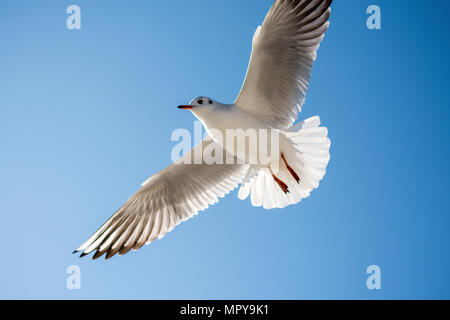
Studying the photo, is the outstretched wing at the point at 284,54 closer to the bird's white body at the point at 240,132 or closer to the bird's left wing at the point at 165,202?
the bird's white body at the point at 240,132

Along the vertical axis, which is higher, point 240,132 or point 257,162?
point 240,132

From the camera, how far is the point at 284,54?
4039 millimetres

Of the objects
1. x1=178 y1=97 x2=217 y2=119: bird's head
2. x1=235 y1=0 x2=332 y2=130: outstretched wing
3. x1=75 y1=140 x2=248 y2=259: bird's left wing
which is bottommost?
x1=75 y1=140 x2=248 y2=259: bird's left wing

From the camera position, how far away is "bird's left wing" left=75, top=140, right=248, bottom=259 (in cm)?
439

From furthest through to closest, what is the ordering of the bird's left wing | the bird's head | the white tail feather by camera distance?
the bird's left wing, the white tail feather, the bird's head

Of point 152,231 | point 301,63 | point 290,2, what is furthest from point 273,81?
point 152,231

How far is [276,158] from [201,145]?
71 cm

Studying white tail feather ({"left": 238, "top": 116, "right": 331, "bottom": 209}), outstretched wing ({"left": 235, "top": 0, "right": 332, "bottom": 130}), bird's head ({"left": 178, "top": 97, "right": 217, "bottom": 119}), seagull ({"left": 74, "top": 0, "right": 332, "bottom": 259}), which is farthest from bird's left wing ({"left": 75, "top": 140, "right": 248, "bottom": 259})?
outstretched wing ({"left": 235, "top": 0, "right": 332, "bottom": 130})

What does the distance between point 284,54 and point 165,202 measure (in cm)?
178

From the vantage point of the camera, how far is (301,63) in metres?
4.11

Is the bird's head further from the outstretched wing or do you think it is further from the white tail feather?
the white tail feather

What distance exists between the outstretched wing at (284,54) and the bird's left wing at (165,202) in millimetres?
669

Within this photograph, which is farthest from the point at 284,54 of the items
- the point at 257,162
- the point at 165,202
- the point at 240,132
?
the point at 165,202

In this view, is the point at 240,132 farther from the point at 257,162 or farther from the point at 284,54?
the point at 284,54
